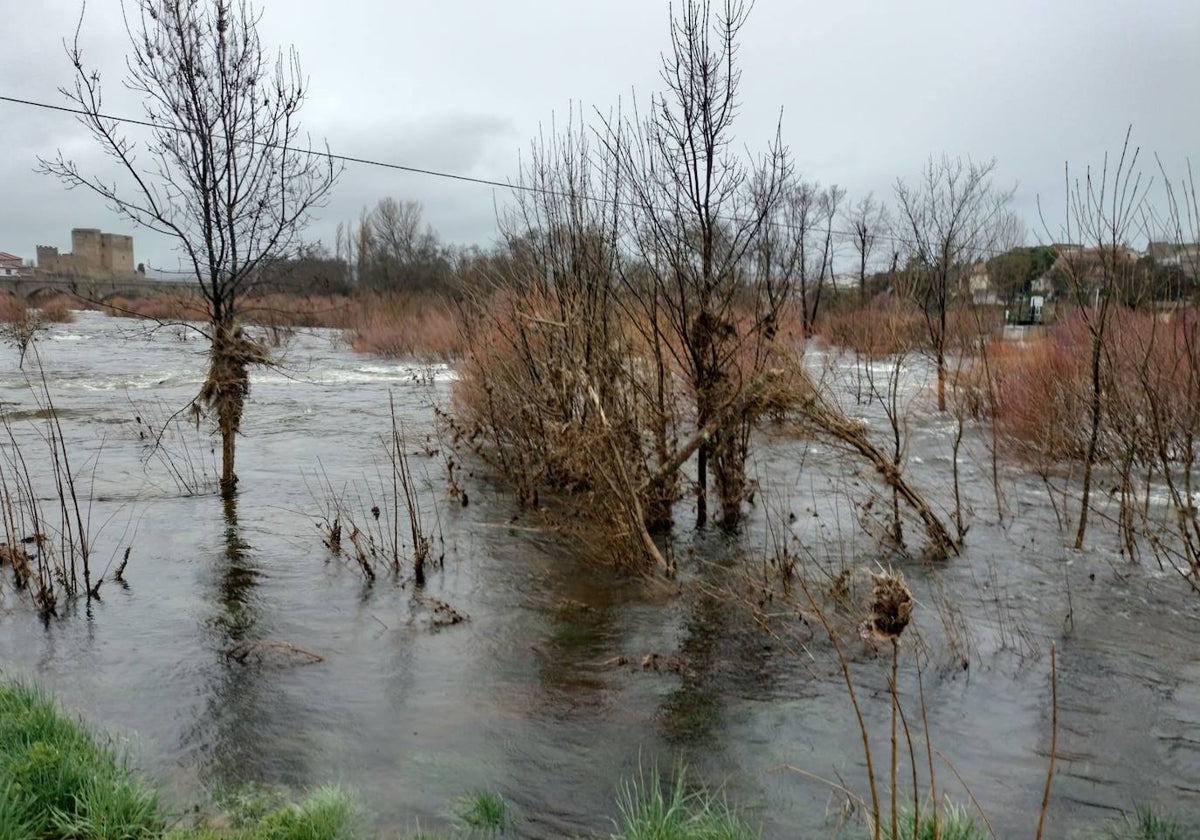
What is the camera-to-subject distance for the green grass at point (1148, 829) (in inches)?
168

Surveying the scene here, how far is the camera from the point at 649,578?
8.02m

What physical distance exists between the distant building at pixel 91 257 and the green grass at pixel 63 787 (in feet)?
212

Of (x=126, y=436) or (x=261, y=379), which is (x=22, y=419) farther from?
(x=261, y=379)

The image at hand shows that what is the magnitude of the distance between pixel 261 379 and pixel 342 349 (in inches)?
391

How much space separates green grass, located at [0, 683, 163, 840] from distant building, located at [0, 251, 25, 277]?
207ft

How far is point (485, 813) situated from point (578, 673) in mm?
1948

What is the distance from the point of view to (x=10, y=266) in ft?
194

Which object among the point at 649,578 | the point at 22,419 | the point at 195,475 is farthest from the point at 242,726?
the point at 22,419

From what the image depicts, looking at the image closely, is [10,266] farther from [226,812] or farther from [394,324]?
[226,812]

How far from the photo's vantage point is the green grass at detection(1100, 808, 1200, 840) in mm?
4277

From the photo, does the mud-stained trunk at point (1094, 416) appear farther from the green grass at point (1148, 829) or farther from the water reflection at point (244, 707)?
the water reflection at point (244, 707)

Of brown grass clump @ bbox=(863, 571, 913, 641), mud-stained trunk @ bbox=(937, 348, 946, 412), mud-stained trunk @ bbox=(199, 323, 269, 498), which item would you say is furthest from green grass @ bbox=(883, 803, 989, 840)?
→ mud-stained trunk @ bbox=(199, 323, 269, 498)

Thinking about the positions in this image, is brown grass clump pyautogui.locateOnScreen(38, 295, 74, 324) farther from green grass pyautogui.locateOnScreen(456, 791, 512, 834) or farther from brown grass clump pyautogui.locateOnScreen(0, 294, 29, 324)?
green grass pyautogui.locateOnScreen(456, 791, 512, 834)

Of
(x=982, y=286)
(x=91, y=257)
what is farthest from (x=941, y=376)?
(x=91, y=257)
